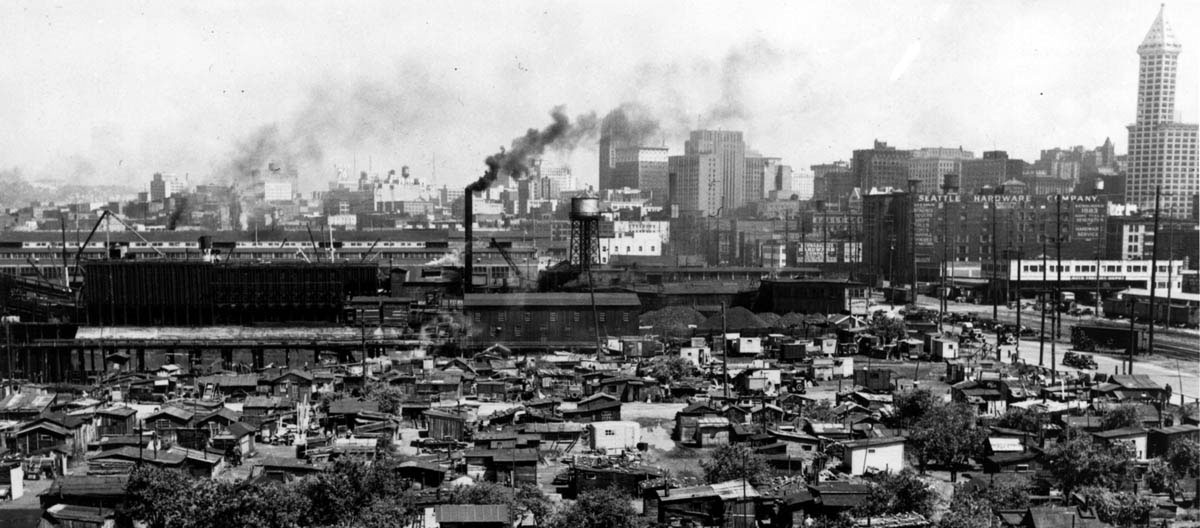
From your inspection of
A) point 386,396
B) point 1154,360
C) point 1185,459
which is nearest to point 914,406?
point 1185,459

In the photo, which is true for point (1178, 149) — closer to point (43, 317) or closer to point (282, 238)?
point (282, 238)

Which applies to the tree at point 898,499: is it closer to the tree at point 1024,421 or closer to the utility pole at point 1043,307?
the tree at point 1024,421

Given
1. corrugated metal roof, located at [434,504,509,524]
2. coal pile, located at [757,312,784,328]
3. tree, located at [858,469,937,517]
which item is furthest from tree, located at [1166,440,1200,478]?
coal pile, located at [757,312,784,328]

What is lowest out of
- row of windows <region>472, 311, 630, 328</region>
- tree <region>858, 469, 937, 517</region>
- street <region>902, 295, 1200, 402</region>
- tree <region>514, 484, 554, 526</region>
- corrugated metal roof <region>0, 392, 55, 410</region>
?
street <region>902, 295, 1200, 402</region>

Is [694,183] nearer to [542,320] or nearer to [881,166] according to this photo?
[881,166]

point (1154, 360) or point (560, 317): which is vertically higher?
point (560, 317)

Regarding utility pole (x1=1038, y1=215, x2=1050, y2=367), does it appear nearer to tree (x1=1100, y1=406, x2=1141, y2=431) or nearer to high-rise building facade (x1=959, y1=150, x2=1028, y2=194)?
tree (x1=1100, y1=406, x2=1141, y2=431)

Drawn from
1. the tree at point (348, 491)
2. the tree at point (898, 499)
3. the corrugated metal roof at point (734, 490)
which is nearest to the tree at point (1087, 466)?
the tree at point (898, 499)
